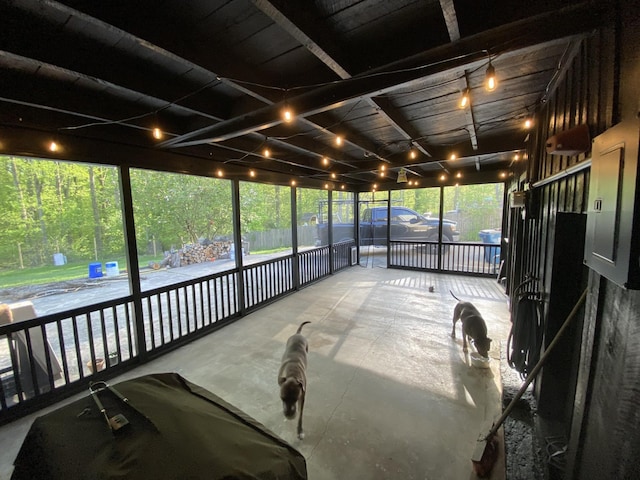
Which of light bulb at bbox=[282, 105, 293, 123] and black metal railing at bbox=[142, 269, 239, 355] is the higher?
light bulb at bbox=[282, 105, 293, 123]

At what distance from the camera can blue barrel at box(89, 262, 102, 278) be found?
7.67m

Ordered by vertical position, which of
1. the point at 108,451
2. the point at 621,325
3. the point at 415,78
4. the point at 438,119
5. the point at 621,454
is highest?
the point at 438,119

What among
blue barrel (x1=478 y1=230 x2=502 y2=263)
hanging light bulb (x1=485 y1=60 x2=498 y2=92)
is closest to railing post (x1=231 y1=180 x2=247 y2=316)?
hanging light bulb (x1=485 y1=60 x2=498 y2=92)

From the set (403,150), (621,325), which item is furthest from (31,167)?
(621,325)

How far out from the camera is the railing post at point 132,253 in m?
2.93

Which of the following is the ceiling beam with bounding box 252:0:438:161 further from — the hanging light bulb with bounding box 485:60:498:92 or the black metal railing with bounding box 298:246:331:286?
the black metal railing with bounding box 298:246:331:286

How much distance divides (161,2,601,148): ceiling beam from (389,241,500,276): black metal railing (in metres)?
6.21

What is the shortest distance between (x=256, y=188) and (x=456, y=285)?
8065 millimetres

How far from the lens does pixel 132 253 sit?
3021mm

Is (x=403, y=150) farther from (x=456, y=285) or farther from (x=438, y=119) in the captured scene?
(x=456, y=285)

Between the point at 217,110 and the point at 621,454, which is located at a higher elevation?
the point at 217,110

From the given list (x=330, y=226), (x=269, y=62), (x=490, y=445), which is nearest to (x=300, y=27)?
(x=269, y=62)

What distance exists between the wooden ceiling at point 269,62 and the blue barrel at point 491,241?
186 inches

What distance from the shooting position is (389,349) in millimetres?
3223
